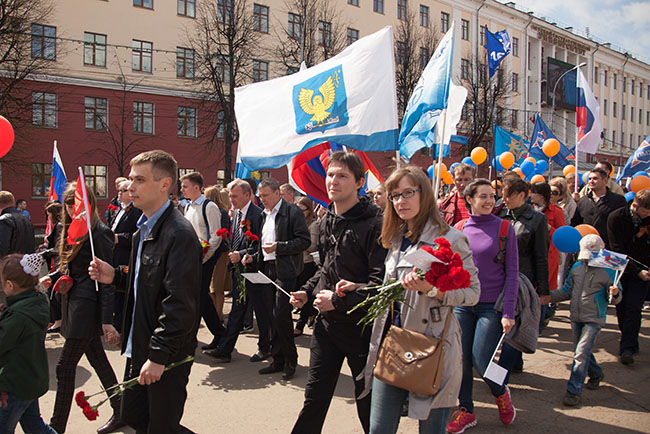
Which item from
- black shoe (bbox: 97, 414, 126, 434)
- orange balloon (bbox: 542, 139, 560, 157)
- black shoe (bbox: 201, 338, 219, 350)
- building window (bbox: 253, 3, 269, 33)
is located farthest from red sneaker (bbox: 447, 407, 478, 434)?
building window (bbox: 253, 3, 269, 33)

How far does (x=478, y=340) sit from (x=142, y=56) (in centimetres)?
3130

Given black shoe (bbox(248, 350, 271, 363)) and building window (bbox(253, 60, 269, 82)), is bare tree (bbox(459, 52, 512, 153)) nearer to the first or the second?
building window (bbox(253, 60, 269, 82))

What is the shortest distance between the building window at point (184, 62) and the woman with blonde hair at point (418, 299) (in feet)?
104

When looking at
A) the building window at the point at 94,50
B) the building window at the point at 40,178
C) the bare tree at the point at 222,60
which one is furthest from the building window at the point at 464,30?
the building window at the point at 40,178

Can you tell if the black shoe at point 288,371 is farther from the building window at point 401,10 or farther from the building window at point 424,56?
the building window at point 401,10

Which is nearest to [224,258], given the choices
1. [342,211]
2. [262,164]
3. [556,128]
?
[262,164]

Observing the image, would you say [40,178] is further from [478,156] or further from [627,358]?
[627,358]

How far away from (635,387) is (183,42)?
105ft

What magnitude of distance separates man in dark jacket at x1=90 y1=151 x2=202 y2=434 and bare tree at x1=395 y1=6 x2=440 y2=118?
30.5 meters

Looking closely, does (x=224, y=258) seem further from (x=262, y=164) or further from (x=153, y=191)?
(x=153, y=191)

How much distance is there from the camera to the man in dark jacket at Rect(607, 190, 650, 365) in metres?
5.75

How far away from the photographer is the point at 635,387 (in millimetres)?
5105

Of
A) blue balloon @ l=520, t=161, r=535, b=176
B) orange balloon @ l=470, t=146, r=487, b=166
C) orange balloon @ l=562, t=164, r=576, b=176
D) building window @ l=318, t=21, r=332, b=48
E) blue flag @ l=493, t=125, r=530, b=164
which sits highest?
building window @ l=318, t=21, r=332, b=48

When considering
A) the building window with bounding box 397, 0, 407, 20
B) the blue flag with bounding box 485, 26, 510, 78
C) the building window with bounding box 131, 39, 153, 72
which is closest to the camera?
the blue flag with bounding box 485, 26, 510, 78
